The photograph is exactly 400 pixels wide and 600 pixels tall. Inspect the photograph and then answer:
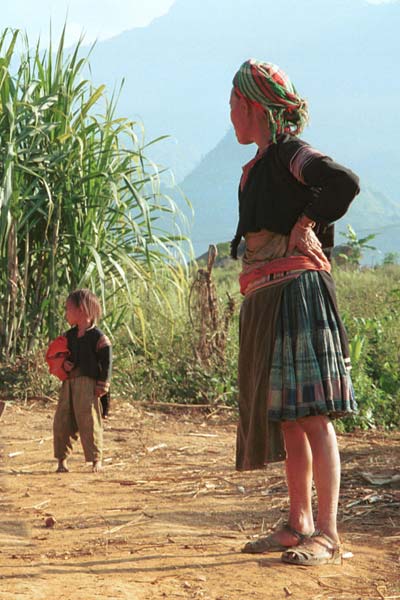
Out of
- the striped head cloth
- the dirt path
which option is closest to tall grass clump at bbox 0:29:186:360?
the dirt path

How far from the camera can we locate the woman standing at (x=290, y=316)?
9.77ft

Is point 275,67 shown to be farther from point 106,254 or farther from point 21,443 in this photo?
point 106,254

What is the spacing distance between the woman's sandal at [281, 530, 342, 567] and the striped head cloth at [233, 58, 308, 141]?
1.32 metres

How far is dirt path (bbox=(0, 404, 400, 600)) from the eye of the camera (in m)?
2.83

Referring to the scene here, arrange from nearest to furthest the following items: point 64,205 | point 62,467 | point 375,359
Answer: point 62,467 < point 64,205 < point 375,359

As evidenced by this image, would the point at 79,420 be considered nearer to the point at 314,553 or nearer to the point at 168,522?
the point at 168,522

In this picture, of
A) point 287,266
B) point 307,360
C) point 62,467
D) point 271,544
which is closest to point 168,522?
point 271,544

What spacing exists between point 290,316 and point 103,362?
87.0 inches

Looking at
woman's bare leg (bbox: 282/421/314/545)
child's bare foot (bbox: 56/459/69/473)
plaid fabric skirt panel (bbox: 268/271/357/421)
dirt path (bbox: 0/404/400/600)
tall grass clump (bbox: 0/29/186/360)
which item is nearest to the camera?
dirt path (bbox: 0/404/400/600)

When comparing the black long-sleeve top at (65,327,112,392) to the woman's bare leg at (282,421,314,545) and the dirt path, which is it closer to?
the dirt path

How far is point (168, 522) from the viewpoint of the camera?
3.74m

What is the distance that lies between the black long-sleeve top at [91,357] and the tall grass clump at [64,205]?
1.44 meters

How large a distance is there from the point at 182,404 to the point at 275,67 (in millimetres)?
4270

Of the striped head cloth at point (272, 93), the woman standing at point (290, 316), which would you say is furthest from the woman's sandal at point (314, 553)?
the striped head cloth at point (272, 93)
